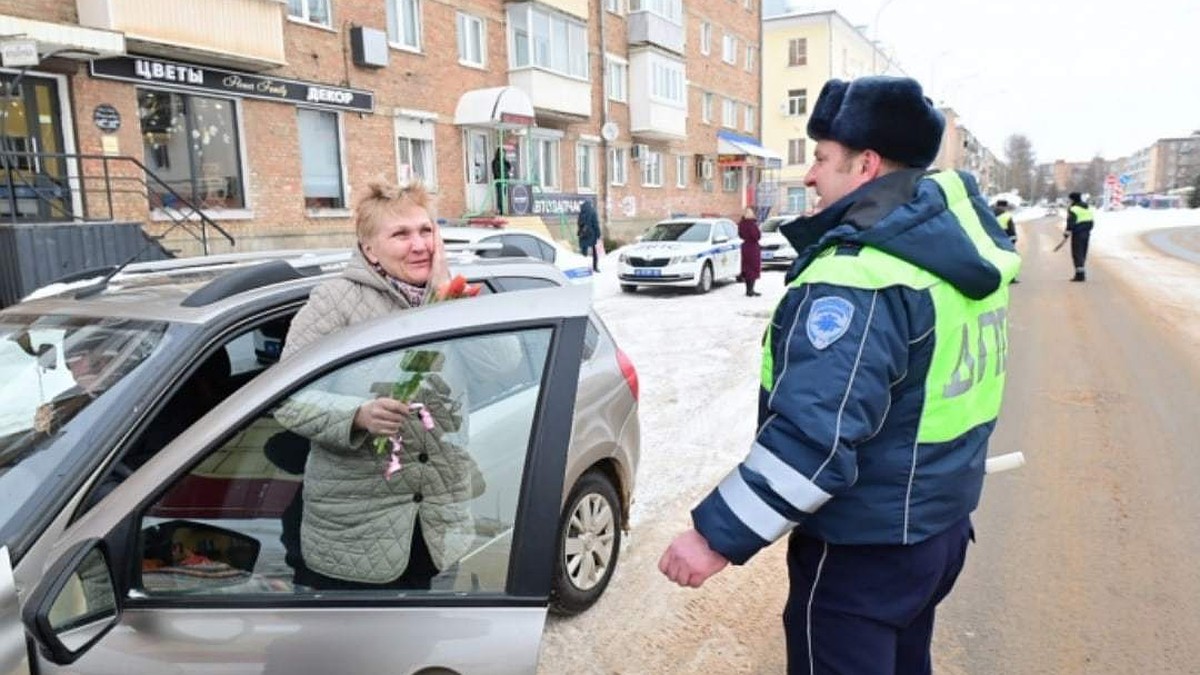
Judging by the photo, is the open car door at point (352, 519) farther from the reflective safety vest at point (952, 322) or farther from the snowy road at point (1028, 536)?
the snowy road at point (1028, 536)

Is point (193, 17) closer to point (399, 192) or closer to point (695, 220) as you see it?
point (695, 220)

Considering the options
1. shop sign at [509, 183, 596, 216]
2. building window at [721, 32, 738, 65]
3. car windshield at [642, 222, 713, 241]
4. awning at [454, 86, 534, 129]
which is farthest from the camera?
building window at [721, 32, 738, 65]

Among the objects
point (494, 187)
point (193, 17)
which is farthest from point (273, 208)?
point (494, 187)

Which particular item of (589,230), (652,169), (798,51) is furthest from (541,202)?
(798,51)

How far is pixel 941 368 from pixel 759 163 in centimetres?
3868

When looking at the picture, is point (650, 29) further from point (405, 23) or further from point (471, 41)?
point (405, 23)

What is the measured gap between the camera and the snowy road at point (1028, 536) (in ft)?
10.2

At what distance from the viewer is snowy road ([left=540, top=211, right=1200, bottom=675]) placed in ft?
10.2

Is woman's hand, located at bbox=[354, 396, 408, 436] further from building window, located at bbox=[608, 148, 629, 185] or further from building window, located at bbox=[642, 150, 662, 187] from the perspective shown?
building window, located at bbox=[642, 150, 662, 187]

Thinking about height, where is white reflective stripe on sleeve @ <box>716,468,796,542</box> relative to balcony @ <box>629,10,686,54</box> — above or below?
below

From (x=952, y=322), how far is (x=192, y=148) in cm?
1502

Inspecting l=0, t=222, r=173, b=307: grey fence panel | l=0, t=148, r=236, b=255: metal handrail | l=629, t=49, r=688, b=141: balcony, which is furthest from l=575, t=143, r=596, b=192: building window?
l=0, t=222, r=173, b=307: grey fence panel

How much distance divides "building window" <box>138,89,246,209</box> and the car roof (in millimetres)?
11554

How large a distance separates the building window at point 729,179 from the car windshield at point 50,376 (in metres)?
35.8
